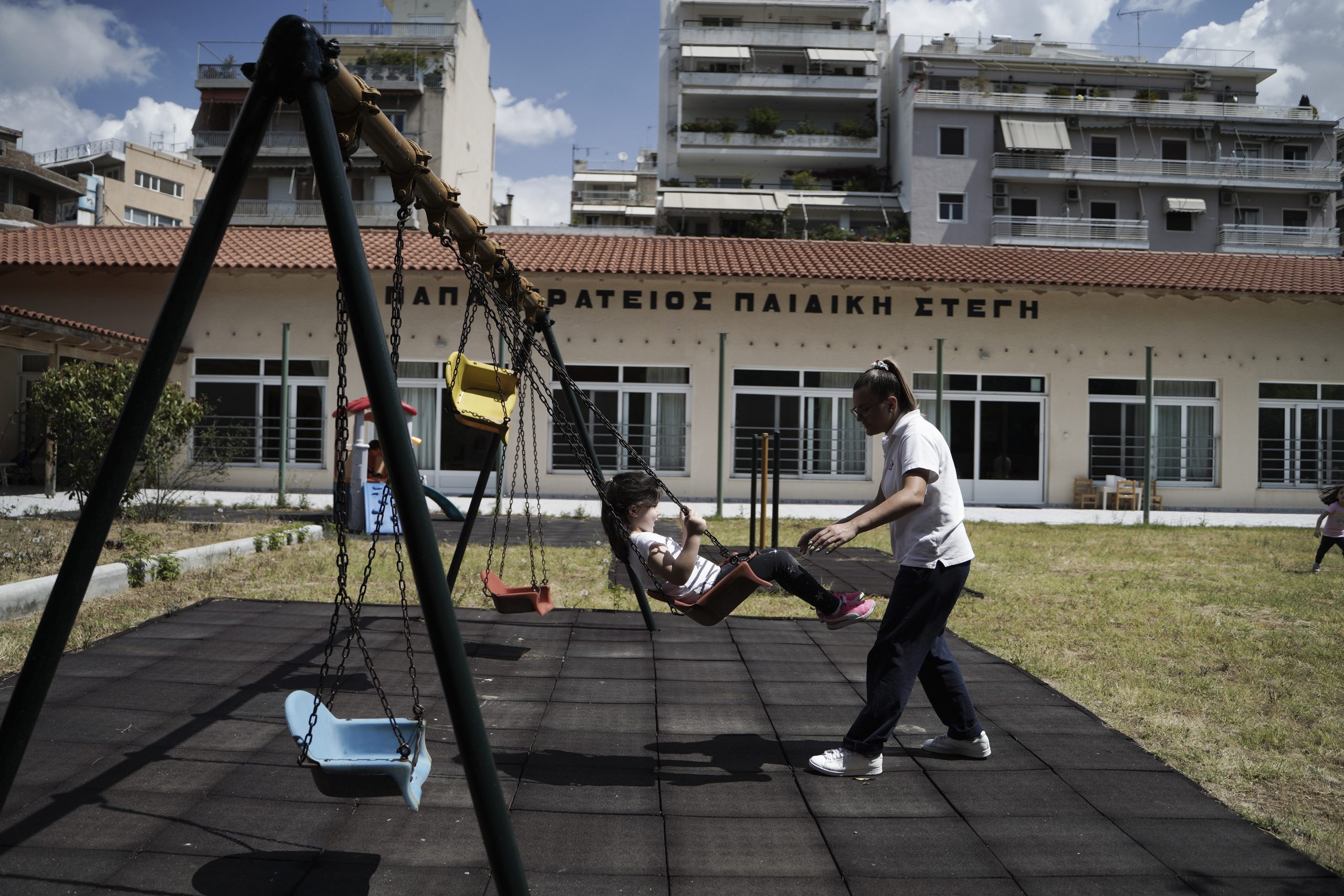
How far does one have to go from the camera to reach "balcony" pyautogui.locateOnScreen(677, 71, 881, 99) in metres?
43.9

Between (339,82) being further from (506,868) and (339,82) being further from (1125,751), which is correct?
(1125,751)

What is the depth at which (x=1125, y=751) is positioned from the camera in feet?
13.0

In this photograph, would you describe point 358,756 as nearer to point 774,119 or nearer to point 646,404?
point 646,404

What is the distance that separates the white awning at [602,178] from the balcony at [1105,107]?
2882 cm

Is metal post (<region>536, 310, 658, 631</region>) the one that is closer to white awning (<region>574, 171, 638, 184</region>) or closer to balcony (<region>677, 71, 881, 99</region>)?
balcony (<region>677, 71, 881, 99</region>)

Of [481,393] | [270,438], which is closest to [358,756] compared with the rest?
[481,393]

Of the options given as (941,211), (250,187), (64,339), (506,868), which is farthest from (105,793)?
(250,187)

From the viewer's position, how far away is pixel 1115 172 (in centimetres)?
3753

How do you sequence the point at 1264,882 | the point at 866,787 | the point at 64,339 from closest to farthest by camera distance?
1. the point at 1264,882
2. the point at 866,787
3. the point at 64,339

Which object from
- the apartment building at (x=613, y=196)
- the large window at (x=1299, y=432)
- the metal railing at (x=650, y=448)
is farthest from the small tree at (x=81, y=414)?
the apartment building at (x=613, y=196)

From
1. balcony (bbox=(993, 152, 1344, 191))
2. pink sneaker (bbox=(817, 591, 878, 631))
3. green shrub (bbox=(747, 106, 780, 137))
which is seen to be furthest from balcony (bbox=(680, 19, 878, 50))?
pink sneaker (bbox=(817, 591, 878, 631))

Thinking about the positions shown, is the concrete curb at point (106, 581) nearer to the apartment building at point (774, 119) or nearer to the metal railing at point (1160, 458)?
the metal railing at point (1160, 458)

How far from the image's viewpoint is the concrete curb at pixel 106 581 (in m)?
5.73

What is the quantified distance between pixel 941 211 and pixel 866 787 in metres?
38.1
